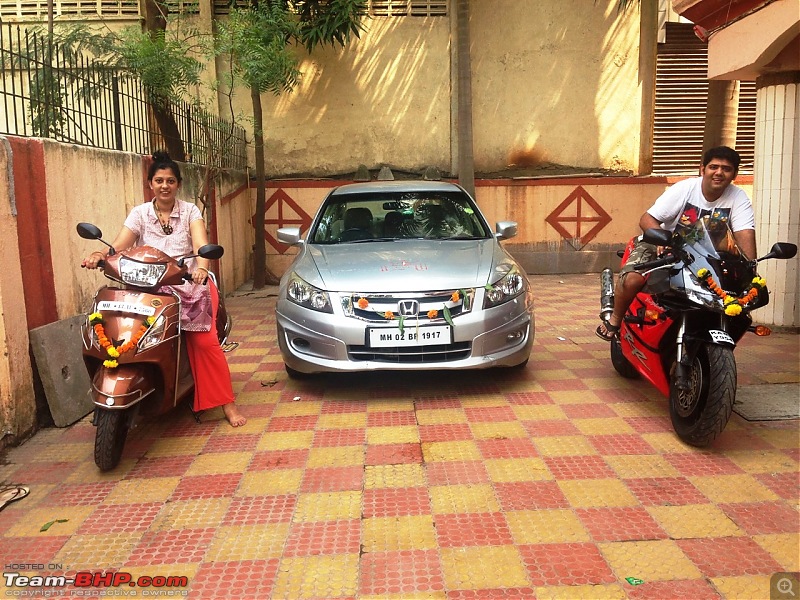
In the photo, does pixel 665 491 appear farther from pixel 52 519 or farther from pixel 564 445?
pixel 52 519

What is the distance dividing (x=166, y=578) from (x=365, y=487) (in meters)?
1.08

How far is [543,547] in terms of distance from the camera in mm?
2736

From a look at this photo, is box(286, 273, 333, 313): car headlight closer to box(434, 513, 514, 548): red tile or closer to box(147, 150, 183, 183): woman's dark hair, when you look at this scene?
box(147, 150, 183, 183): woman's dark hair

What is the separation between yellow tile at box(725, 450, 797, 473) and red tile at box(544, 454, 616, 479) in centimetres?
74

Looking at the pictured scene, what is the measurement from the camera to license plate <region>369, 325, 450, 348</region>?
442cm

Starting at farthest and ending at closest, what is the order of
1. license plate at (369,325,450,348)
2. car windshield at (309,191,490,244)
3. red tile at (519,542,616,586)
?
car windshield at (309,191,490,244) → license plate at (369,325,450,348) → red tile at (519,542,616,586)

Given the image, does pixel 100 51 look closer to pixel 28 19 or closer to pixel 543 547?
pixel 28 19

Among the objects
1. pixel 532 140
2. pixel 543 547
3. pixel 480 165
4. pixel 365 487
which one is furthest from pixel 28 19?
pixel 543 547

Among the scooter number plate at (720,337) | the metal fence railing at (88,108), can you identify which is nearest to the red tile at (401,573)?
the scooter number plate at (720,337)

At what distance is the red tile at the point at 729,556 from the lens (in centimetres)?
254


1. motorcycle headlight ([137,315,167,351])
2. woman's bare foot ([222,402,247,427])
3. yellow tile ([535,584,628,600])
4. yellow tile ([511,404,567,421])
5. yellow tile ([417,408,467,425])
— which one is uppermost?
motorcycle headlight ([137,315,167,351])

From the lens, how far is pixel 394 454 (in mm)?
3746

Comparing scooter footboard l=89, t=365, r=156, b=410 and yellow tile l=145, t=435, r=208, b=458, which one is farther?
yellow tile l=145, t=435, r=208, b=458

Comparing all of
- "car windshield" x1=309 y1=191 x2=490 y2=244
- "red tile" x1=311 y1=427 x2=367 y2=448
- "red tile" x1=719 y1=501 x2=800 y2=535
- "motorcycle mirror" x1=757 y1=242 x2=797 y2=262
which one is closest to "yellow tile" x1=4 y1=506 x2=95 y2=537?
"red tile" x1=311 y1=427 x2=367 y2=448
